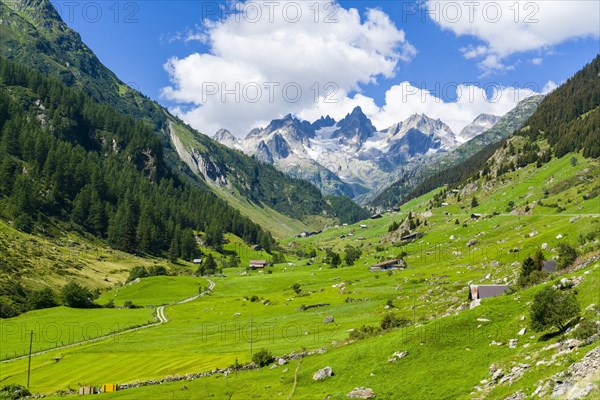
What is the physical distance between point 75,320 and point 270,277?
78.9 m

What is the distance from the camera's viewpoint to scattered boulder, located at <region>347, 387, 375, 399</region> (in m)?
39.2

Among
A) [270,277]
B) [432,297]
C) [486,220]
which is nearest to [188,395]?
[432,297]

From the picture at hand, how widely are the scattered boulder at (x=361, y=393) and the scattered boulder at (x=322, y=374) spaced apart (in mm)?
6520

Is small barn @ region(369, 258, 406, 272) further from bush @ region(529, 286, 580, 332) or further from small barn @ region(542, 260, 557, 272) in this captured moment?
bush @ region(529, 286, 580, 332)

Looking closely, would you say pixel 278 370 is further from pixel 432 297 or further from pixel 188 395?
pixel 432 297

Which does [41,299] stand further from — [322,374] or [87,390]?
[322,374]

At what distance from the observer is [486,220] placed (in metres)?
198

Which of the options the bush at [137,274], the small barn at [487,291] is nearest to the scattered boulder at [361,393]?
the small barn at [487,291]

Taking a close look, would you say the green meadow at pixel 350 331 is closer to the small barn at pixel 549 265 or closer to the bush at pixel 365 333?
the bush at pixel 365 333

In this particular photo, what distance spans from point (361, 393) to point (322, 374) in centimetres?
808

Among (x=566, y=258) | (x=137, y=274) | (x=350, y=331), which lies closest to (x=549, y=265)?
(x=566, y=258)

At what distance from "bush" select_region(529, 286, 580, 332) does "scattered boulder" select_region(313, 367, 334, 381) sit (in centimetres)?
1975

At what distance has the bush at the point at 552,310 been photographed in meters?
37.2

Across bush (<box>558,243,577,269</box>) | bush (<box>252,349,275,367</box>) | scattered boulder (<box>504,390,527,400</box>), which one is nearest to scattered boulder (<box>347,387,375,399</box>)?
scattered boulder (<box>504,390,527,400</box>)
